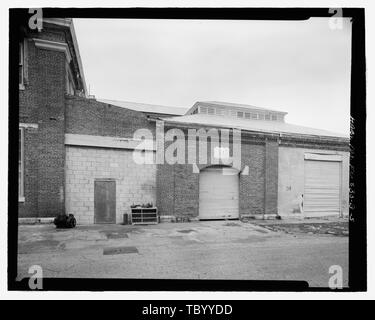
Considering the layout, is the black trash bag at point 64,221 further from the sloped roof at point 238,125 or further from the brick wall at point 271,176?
the brick wall at point 271,176

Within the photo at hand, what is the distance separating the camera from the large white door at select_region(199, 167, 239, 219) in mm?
11594

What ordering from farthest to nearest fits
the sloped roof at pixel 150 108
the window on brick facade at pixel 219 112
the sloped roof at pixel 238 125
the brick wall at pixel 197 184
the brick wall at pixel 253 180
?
the sloped roof at pixel 150 108, the window on brick facade at pixel 219 112, the brick wall at pixel 253 180, the sloped roof at pixel 238 125, the brick wall at pixel 197 184

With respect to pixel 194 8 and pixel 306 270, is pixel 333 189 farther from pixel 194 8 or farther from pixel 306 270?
pixel 194 8

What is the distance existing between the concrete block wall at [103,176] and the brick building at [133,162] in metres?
0.04

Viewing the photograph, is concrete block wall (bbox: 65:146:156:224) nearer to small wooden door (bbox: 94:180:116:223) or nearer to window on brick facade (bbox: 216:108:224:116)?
small wooden door (bbox: 94:180:116:223)

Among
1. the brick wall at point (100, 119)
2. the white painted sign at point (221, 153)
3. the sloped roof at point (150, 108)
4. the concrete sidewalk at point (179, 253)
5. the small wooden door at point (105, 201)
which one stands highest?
the sloped roof at point (150, 108)

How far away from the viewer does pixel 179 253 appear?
19.7ft

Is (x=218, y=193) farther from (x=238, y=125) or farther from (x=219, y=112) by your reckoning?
(x=219, y=112)

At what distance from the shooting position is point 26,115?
905cm

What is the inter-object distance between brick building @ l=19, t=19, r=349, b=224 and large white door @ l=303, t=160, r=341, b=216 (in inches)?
2.2

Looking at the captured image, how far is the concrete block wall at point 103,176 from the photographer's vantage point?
32.1 ft

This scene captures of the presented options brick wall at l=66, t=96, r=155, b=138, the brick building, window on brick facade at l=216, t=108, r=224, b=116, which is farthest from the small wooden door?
window on brick facade at l=216, t=108, r=224, b=116

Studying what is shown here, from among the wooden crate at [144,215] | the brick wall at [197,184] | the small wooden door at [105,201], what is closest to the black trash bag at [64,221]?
the small wooden door at [105,201]

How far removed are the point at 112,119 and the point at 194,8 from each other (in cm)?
799
